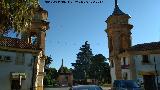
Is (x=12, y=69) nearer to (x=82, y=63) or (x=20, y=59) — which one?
(x=20, y=59)

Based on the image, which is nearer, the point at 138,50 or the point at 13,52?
the point at 13,52

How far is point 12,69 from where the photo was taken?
36656 mm

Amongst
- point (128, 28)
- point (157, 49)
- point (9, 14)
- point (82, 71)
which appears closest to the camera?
point (9, 14)

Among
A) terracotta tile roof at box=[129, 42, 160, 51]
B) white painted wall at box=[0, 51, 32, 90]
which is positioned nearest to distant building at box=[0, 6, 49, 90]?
white painted wall at box=[0, 51, 32, 90]

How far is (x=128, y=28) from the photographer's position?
44.9m

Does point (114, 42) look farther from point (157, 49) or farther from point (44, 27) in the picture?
point (44, 27)

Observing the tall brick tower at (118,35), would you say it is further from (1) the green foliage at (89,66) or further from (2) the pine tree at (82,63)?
(2) the pine tree at (82,63)

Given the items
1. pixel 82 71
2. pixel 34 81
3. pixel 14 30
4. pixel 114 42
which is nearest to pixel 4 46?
pixel 34 81

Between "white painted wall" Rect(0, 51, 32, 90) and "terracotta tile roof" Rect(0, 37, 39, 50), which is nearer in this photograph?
"white painted wall" Rect(0, 51, 32, 90)

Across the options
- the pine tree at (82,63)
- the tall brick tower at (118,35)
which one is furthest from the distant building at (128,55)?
the pine tree at (82,63)

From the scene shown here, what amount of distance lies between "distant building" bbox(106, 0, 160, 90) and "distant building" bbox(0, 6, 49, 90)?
11193 mm

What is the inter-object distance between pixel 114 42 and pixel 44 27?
36.4 ft

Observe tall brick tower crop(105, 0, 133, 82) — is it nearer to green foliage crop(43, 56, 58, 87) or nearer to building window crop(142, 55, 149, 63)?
building window crop(142, 55, 149, 63)

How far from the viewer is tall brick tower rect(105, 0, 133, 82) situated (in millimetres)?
44375
